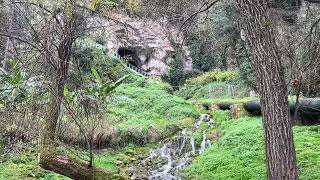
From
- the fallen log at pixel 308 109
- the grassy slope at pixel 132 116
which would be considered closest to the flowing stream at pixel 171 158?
the grassy slope at pixel 132 116

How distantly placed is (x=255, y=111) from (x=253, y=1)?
8999 millimetres

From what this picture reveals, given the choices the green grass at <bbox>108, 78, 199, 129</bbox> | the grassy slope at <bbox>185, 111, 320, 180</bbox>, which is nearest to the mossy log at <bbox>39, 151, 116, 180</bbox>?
the grassy slope at <bbox>185, 111, 320, 180</bbox>

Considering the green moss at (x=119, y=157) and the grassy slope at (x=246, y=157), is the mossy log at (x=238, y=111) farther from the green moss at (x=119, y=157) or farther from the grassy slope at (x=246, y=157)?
the green moss at (x=119, y=157)

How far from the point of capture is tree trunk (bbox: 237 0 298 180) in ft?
16.0

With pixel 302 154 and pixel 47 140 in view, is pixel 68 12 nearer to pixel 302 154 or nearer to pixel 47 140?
pixel 47 140

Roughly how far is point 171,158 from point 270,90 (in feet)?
21.7

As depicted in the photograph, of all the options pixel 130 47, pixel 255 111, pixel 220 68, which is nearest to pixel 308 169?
pixel 255 111

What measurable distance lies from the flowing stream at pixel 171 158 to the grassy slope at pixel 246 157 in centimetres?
57

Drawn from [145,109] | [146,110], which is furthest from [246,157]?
[145,109]

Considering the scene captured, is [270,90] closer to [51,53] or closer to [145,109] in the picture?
[51,53]

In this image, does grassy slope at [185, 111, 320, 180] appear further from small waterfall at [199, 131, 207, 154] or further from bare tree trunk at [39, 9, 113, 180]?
bare tree trunk at [39, 9, 113, 180]

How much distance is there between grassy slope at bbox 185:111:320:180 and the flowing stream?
1.87 feet

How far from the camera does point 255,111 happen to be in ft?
44.8

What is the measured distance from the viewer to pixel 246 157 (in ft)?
29.2
